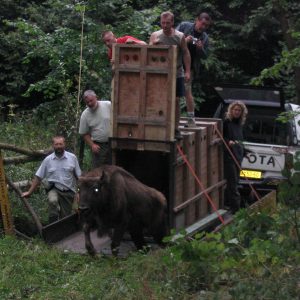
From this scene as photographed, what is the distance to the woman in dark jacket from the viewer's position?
14.5 meters

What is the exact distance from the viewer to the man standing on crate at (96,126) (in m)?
13.2

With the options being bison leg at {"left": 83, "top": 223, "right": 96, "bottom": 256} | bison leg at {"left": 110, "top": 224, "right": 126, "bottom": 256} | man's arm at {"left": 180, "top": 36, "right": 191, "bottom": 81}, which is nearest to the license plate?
man's arm at {"left": 180, "top": 36, "right": 191, "bottom": 81}

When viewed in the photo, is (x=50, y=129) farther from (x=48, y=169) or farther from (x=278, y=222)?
(x=278, y=222)

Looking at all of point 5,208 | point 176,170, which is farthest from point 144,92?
point 5,208

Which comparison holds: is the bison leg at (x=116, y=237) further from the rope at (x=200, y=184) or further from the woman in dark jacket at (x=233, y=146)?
the woman in dark jacket at (x=233, y=146)

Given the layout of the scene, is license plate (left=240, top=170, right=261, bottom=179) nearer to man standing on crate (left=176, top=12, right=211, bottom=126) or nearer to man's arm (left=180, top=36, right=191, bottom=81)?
man standing on crate (left=176, top=12, right=211, bottom=126)

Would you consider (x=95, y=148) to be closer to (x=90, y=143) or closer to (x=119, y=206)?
(x=90, y=143)

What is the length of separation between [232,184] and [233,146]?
73 centimetres

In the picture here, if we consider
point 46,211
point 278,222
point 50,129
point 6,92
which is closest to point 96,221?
point 46,211

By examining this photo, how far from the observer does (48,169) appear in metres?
13.0

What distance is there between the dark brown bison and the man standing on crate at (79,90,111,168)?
4.08 ft

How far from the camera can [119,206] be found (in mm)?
11734

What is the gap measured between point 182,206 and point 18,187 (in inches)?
104

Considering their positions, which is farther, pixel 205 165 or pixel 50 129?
pixel 50 129
